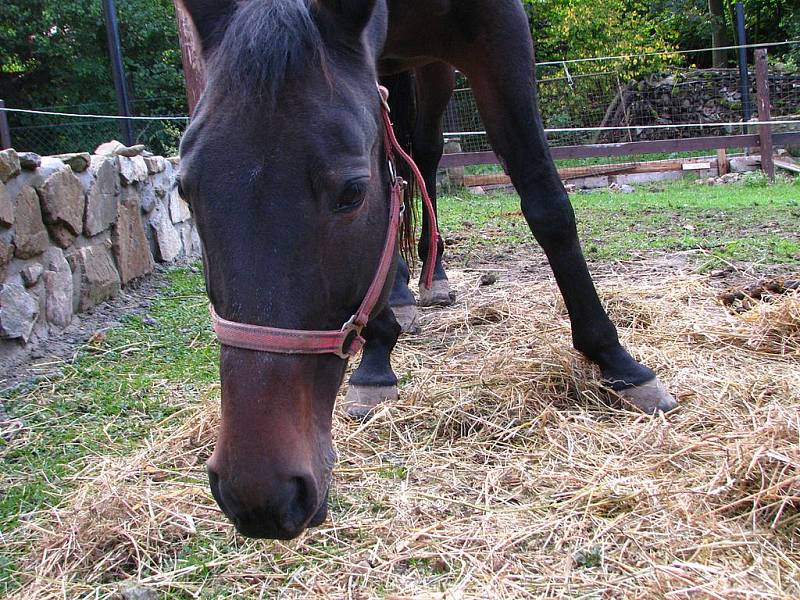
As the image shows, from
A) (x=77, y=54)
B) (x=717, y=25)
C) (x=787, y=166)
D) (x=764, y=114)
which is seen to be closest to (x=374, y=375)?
(x=787, y=166)

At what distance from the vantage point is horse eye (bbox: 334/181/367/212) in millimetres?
1294

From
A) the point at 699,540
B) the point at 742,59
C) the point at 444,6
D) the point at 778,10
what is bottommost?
the point at 699,540

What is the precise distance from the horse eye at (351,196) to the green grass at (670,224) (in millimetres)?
3657

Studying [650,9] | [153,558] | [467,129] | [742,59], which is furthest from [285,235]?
[650,9]

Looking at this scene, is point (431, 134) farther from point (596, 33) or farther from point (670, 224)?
point (596, 33)

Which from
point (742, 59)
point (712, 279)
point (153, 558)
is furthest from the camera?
point (742, 59)

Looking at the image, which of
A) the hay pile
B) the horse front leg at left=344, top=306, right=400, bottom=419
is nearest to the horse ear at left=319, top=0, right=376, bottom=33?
the hay pile

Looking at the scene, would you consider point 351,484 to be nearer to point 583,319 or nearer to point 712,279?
point 583,319

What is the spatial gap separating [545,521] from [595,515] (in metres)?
0.14

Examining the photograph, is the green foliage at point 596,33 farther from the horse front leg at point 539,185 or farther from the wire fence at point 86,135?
the horse front leg at point 539,185

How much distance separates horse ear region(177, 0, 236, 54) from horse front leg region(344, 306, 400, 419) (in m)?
1.34

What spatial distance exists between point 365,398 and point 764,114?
9.16 meters

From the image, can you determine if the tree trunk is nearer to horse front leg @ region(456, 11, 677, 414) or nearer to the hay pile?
horse front leg @ region(456, 11, 677, 414)

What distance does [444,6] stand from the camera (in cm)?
226
